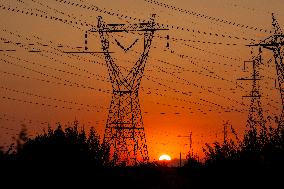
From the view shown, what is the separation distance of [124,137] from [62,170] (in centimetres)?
2224

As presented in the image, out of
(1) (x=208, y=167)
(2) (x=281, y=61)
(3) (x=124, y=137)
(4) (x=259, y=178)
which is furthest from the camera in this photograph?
(3) (x=124, y=137)

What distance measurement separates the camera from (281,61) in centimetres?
3656

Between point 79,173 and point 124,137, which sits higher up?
point 124,137

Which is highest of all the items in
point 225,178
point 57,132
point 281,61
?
point 281,61

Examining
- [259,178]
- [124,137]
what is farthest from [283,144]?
[124,137]

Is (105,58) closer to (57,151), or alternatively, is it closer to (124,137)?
(124,137)

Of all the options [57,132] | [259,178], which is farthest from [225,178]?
[57,132]

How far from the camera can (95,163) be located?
65.7 feet

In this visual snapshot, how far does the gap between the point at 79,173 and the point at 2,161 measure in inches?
141

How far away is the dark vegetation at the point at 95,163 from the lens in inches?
617

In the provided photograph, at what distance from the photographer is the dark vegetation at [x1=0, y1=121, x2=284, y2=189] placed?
617 inches

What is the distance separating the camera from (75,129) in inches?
827

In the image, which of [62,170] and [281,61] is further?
[281,61]

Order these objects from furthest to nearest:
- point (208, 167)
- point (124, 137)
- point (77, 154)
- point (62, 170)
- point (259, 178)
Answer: point (124, 137)
point (208, 167)
point (77, 154)
point (62, 170)
point (259, 178)
